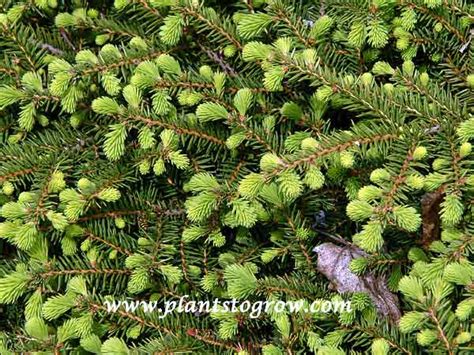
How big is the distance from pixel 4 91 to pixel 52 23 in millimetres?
398

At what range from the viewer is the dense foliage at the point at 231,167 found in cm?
158

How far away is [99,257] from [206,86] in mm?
636

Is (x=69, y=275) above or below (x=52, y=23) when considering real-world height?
below

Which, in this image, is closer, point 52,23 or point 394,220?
point 394,220

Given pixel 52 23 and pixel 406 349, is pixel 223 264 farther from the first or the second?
pixel 52 23

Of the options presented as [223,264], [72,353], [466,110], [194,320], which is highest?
[466,110]

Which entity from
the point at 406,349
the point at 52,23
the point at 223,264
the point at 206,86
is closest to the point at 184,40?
the point at 206,86

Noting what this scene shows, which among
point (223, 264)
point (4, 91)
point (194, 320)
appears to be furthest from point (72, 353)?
point (4, 91)

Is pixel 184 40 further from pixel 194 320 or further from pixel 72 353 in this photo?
pixel 72 353

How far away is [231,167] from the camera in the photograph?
6.12ft

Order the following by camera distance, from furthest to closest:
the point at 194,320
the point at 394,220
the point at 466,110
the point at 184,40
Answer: the point at 184,40
the point at 194,320
the point at 466,110
the point at 394,220

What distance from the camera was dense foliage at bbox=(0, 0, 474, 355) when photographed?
158 cm

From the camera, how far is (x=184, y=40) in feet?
6.39

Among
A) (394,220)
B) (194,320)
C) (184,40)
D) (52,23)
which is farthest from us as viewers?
(52,23)
